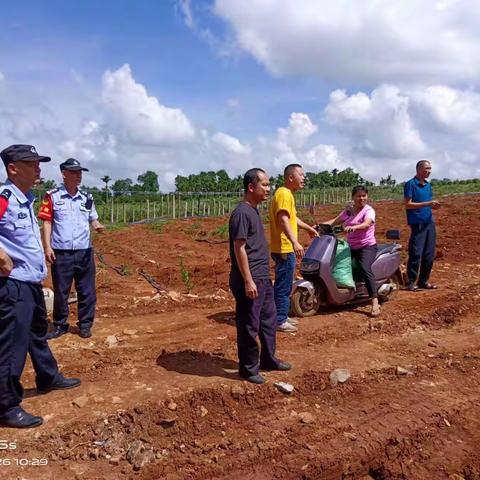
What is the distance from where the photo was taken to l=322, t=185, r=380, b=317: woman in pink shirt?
19.2 ft

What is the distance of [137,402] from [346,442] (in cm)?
152

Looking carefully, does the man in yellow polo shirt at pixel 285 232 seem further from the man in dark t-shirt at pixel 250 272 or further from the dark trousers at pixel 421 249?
the dark trousers at pixel 421 249

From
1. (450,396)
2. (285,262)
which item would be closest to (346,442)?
(450,396)

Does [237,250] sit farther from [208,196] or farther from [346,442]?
[208,196]

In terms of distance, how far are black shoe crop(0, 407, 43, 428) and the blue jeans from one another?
8.62 ft

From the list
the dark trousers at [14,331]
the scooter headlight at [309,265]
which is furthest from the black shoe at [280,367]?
the dark trousers at [14,331]

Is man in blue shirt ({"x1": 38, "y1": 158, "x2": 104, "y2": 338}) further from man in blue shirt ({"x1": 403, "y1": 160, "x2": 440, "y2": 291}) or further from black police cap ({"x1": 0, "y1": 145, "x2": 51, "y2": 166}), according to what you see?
man in blue shirt ({"x1": 403, "y1": 160, "x2": 440, "y2": 291})

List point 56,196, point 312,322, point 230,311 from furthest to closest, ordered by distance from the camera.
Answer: point 230,311
point 312,322
point 56,196

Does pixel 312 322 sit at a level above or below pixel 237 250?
below

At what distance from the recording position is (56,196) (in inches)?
198

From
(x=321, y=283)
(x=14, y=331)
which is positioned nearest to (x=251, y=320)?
(x=14, y=331)

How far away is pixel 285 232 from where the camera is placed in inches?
193

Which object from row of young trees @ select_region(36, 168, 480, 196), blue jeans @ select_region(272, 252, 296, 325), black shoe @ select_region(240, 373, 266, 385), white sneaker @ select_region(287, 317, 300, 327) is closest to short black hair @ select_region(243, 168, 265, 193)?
blue jeans @ select_region(272, 252, 296, 325)

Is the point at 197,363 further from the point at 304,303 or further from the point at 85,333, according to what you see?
the point at 304,303
